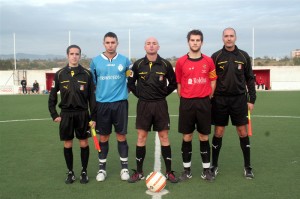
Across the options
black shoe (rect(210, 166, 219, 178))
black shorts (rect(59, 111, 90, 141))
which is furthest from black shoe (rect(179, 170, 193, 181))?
black shorts (rect(59, 111, 90, 141))

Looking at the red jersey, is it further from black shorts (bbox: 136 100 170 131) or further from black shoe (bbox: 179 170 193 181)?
black shoe (bbox: 179 170 193 181)

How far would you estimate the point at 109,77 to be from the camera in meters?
5.36

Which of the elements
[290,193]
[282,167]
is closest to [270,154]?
[282,167]

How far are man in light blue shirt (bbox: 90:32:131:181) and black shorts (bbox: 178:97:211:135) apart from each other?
90cm

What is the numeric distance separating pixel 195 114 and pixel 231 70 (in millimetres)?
830

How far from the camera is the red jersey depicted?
5117 mm

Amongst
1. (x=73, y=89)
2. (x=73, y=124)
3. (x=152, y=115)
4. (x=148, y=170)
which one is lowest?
(x=148, y=170)

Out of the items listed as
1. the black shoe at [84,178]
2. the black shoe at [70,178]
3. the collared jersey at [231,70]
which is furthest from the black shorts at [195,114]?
the black shoe at [70,178]

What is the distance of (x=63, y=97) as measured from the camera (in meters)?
5.16

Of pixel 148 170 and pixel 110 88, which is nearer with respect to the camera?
pixel 110 88

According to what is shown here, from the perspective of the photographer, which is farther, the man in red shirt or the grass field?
the man in red shirt

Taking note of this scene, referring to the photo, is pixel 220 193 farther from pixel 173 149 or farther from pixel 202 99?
pixel 173 149

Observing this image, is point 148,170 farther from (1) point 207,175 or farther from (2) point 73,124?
(2) point 73,124

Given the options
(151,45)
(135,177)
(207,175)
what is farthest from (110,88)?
(207,175)
